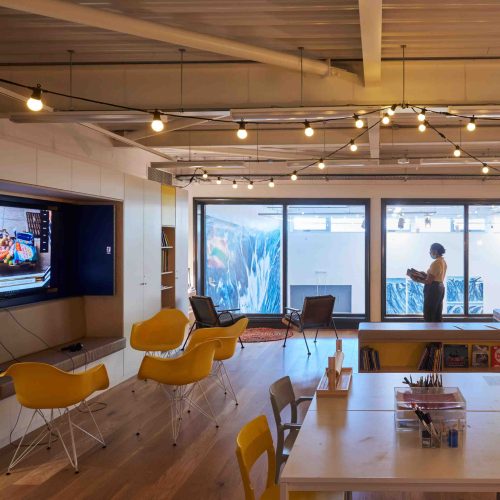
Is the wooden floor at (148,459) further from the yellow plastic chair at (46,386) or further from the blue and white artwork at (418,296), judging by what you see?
the blue and white artwork at (418,296)

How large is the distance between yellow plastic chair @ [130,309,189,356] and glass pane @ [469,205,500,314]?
7.07 metres

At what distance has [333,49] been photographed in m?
5.01

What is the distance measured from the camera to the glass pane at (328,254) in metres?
11.9

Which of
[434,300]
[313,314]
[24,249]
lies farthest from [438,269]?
[24,249]

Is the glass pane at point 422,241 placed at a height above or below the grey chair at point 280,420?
above

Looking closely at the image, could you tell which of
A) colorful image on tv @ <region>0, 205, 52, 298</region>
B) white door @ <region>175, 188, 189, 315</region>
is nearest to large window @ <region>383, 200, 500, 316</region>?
white door @ <region>175, 188, 189, 315</region>

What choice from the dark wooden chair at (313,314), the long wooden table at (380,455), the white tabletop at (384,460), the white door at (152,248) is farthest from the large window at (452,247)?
the white tabletop at (384,460)

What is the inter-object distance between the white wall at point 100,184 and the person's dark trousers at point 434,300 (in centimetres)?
424

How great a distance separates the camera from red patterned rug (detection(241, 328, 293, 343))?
10.6 metres

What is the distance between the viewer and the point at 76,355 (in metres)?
6.09

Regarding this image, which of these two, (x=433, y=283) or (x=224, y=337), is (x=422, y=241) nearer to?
(x=433, y=283)

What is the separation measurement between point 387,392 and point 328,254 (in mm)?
8434

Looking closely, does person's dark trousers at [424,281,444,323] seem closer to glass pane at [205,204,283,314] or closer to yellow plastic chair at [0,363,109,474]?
glass pane at [205,204,283,314]

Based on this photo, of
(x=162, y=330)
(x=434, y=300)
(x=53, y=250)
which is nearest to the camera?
(x=53, y=250)
